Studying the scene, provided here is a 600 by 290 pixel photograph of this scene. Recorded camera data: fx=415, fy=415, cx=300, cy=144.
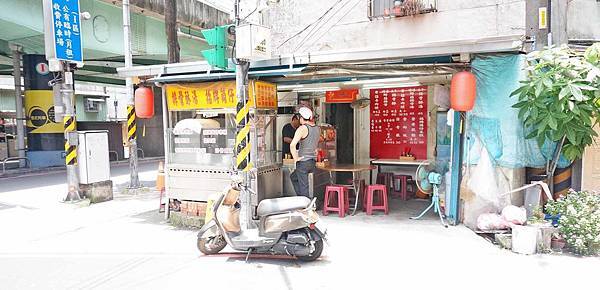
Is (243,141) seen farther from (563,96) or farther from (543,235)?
(563,96)

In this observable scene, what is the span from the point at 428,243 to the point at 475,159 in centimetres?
173

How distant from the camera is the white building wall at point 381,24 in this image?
32.7ft

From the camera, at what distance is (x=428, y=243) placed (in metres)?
6.51

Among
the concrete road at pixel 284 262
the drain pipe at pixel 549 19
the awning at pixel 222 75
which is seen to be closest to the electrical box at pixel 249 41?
the awning at pixel 222 75

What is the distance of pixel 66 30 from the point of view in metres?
10.0

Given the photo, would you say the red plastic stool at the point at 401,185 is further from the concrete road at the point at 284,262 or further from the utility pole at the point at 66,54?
the utility pole at the point at 66,54

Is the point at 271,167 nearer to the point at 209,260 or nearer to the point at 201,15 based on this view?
the point at 209,260

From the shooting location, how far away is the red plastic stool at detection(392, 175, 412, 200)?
10148 millimetres

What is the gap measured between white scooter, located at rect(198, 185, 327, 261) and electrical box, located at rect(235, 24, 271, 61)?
2.02m

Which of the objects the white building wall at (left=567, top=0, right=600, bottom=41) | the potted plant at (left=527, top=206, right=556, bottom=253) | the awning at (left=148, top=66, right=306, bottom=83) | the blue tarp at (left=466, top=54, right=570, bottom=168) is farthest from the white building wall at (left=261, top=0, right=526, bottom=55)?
the potted plant at (left=527, top=206, right=556, bottom=253)

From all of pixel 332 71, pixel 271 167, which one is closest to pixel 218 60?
pixel 332 71

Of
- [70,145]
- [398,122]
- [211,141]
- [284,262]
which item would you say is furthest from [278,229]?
[70,145]

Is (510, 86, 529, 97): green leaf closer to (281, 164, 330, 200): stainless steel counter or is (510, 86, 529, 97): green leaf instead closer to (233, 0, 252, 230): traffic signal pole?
(281, 164, 330, 200): stainless steel counter

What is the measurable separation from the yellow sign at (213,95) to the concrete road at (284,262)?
96.5 inches
